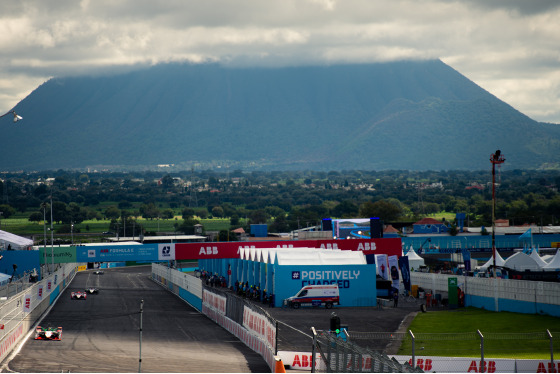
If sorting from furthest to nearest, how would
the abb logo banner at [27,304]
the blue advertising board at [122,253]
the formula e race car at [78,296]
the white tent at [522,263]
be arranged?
1. the blue advertising board at [122,253]
2. the white tent at [522,263]
3. the formula e race car at [78,296]
4. the abb logo banner at [27,304]

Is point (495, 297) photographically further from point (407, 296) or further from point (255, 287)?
point (255, 287)

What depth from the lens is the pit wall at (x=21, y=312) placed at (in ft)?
117

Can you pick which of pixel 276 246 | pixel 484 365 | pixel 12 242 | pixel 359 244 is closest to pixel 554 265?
pixel 359 244

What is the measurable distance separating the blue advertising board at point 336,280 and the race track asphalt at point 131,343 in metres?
7.54

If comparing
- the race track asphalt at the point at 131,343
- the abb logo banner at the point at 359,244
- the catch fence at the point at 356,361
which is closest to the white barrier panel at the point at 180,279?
the race track asphalt at the point at 131,343

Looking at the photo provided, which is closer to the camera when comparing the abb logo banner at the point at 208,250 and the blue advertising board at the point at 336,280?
the blue advertising board at the point at 336,280

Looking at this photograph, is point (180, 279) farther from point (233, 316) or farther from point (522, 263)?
point (522, 263)

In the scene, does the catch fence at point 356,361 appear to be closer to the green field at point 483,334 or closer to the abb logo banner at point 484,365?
the abb logo banner at point 484,365

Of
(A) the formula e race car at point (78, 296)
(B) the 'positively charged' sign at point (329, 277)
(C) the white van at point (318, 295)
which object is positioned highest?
(B) the 'positively charged' sign at point (329, 277)

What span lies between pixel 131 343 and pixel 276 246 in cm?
3851

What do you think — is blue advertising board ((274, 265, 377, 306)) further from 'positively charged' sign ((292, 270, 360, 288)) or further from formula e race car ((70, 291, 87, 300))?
formula e race car ((70, 291, 87, 300))

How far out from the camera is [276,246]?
79.3 m

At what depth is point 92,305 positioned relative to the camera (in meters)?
64.3

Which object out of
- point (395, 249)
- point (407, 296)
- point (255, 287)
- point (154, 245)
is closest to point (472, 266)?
point (395, 249)
